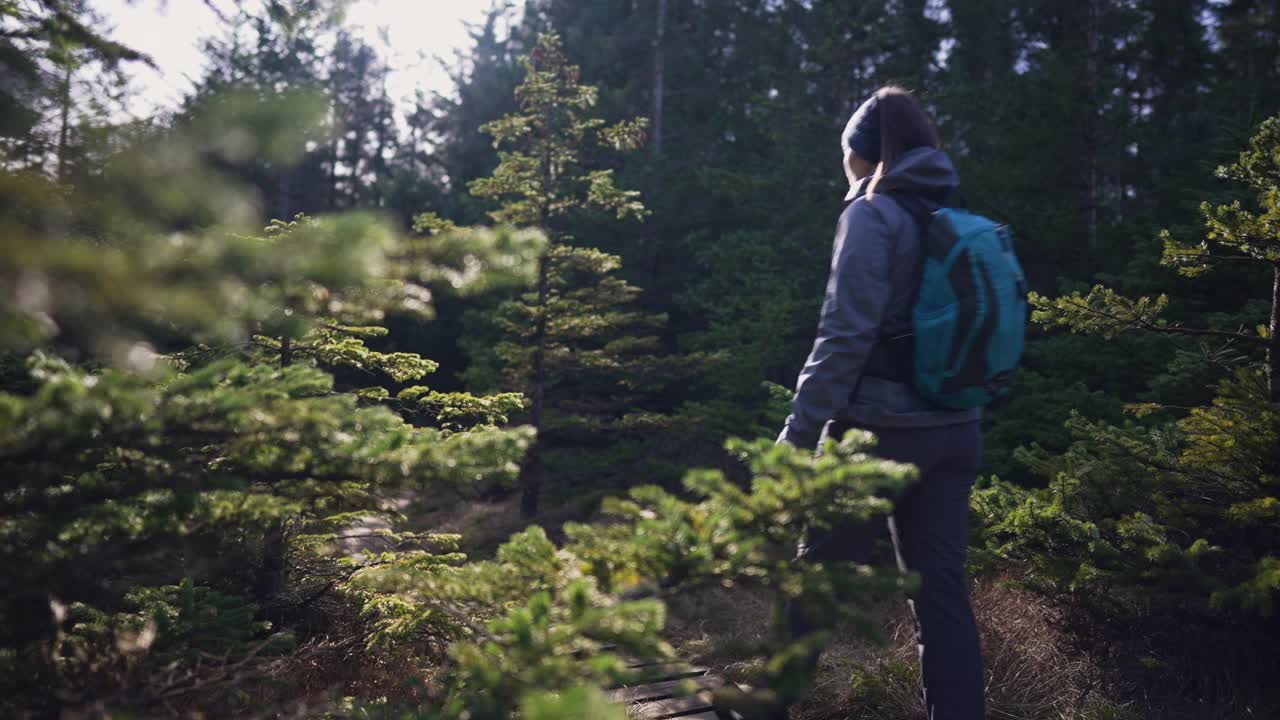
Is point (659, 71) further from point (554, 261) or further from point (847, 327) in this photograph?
point (847, 327)

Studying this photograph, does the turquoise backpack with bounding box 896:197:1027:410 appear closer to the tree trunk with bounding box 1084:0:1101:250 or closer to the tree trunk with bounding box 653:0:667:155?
the tree trunk with bounding box 1084:0:1101:250

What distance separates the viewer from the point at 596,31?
1563 centimetres

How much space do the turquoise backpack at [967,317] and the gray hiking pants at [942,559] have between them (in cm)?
20

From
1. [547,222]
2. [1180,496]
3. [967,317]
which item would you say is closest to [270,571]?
[967,317]

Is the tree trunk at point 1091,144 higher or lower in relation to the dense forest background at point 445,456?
higher

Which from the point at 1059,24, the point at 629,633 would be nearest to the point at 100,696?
the point at 629,633

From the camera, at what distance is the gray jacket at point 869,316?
2256mm

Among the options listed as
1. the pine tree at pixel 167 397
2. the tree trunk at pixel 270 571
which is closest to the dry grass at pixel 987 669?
the pine tree at pixel 167 397

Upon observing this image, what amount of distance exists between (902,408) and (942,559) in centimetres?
56

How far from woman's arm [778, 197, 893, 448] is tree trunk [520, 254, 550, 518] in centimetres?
692

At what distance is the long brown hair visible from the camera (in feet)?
8.15

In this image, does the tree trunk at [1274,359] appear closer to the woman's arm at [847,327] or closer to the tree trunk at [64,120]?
the woman's arm at [847,327]

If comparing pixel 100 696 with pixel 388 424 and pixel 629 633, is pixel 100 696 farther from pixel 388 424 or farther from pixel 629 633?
pixel 629 633

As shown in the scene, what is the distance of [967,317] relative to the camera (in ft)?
7.14
